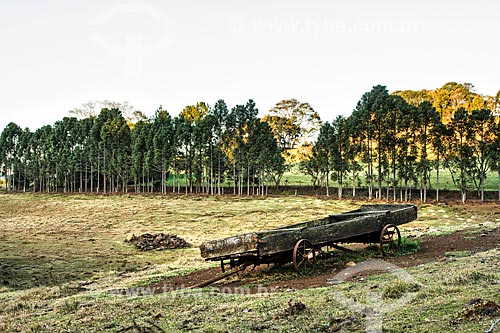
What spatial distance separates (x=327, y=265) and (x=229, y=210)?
3266cm

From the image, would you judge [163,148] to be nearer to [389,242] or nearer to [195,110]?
[195,110]

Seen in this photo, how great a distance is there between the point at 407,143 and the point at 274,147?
19.3m

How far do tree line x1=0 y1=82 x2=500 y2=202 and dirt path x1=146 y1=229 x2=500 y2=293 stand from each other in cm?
3238

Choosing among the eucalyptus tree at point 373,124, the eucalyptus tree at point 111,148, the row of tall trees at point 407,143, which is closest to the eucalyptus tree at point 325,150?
the row of tall trees at point 407,143

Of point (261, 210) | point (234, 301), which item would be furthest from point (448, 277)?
point (261, 210)

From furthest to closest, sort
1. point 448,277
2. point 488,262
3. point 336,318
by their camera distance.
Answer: point 488,262 < point 448,277 < point 336,318

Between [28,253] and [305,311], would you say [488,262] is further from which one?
[28,253]

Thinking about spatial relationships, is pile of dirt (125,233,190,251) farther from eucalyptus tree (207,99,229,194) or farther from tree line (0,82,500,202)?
eucalyptus tree (207,99,229,194)

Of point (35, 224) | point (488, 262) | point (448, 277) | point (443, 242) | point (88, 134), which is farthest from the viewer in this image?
point (88, 134)

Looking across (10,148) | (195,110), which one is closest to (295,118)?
(195,110)

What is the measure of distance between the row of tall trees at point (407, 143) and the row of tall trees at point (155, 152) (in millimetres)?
8971

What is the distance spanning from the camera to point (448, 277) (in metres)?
9.52

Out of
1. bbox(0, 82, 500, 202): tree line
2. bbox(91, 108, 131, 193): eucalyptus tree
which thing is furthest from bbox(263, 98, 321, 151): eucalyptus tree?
bbox(91, 108, 131, 193): eucalyptus tree

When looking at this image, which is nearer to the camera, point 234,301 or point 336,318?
point 336,318
